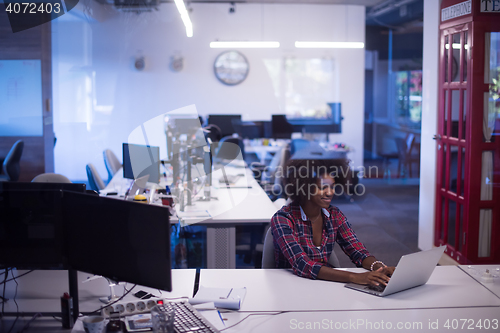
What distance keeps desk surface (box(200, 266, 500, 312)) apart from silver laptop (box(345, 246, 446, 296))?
1.1 inches

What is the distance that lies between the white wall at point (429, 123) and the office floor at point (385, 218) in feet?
1.13

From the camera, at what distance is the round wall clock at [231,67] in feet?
26.8

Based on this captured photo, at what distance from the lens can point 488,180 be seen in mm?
3791

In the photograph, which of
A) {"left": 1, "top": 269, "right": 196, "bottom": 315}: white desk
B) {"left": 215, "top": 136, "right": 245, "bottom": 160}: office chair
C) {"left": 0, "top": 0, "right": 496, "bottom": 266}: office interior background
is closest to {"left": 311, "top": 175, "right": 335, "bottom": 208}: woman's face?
{"left": 1, "top": 269, "right": 196, "bottom": 315}: white desk

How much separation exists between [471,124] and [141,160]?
269 cm

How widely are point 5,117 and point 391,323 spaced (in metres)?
Result: 5.07

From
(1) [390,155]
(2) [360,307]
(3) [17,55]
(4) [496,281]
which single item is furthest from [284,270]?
(1) [390,155]

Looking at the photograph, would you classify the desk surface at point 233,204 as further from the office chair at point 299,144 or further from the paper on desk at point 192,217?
the office chair at point 299,144

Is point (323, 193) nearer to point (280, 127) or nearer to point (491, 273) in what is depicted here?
point (491, 273)

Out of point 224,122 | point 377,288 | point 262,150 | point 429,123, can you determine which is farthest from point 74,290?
point 224,122

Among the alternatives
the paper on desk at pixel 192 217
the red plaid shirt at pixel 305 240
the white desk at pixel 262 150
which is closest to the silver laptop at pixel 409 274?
the red plaid shirt at pixel 305 240

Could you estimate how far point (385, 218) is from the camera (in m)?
5.83

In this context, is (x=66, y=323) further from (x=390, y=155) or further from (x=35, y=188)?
(x=390, y=155)

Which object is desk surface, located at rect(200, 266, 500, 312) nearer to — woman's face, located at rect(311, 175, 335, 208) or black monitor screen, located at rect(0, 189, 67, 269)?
woman's face, located at rect(311, 175, 335, 208)
